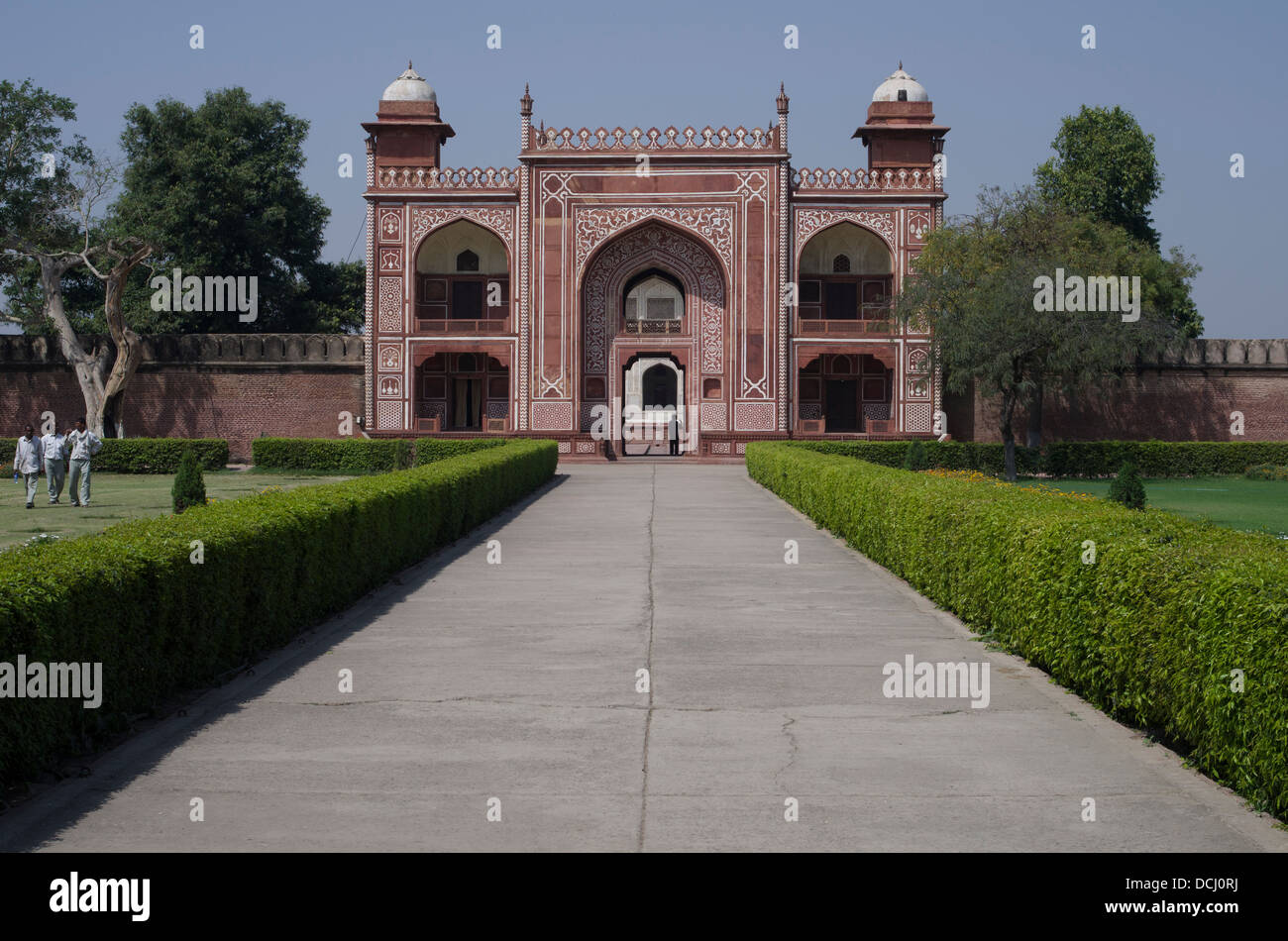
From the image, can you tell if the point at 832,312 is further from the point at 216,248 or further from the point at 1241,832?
the point at 1241,832

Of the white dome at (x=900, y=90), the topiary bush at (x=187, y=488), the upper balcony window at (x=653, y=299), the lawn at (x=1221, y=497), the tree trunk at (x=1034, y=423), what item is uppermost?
the white dome at (x=900, y=90)

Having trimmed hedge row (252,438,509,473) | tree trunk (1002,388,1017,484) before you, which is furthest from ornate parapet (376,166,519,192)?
tree trunk (1002,388,1017,484)

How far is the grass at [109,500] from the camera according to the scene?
15.3 metres

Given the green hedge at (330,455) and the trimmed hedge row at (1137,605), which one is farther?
Result: the green hedge at (330,455)

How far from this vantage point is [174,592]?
613cm

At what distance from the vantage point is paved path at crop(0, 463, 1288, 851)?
13.9 feet

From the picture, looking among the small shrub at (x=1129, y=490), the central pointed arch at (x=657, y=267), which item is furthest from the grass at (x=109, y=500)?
the small shrub at (x=1129, y=490)

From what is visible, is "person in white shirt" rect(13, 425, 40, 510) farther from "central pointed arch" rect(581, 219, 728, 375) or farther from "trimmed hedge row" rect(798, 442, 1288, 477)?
"central pointed arch" rect(581, 219, 728, 375)

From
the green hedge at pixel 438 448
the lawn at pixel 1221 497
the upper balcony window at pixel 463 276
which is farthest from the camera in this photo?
the upper balcony window at pixel 463 276

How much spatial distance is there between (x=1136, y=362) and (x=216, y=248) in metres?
26.0

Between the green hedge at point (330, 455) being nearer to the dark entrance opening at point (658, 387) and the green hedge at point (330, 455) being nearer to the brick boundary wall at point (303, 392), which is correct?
the brick boundary wall at point (303, 392)

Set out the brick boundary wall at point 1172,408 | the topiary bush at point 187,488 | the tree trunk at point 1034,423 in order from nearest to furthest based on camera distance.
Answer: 1. the topiary bush at point 187,488
2. the tree trunk at point 1034,423
3. the brick boundary wall at point 1172,408

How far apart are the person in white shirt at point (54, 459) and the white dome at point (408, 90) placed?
18.3m

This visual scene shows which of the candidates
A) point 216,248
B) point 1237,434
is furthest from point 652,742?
point 216,248
